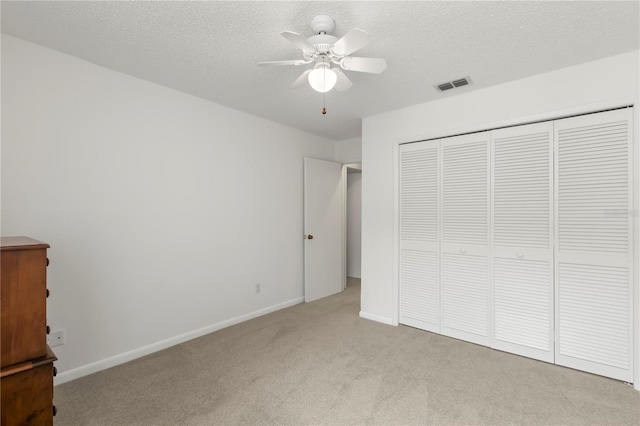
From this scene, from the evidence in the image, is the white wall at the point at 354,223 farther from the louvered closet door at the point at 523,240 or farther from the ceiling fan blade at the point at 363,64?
the ceiling fan blade at the point at 363,64

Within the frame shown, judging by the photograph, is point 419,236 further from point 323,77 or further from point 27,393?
point 27,393

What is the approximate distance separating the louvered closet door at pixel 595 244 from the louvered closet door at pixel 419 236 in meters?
1.02

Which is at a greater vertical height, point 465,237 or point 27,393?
point 465,237

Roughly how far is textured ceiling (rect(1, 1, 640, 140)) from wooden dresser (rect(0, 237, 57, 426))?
1.43 m

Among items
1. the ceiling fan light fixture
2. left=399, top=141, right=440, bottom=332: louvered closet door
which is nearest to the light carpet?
left=399, top=141, right=440, bottom=332: louvered closet door

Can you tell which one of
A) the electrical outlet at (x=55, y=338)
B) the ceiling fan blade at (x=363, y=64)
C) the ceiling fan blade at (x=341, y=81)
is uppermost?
the ceiling fan blade at (x=363, y=64)

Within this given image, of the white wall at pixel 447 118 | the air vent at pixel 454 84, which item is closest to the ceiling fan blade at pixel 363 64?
the air vent at pixel 454 84

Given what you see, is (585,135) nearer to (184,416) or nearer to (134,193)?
(184,416)

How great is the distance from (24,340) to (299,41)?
197 centimetres

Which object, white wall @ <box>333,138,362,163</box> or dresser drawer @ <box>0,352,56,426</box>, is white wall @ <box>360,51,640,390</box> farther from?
dresser drawer @ <box>0,352,56,426</box>

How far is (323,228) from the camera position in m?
4.53

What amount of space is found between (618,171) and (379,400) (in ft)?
7.89

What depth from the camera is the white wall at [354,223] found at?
5867 mm

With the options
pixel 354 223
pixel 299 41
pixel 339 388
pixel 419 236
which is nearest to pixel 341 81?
pixel 299 41
